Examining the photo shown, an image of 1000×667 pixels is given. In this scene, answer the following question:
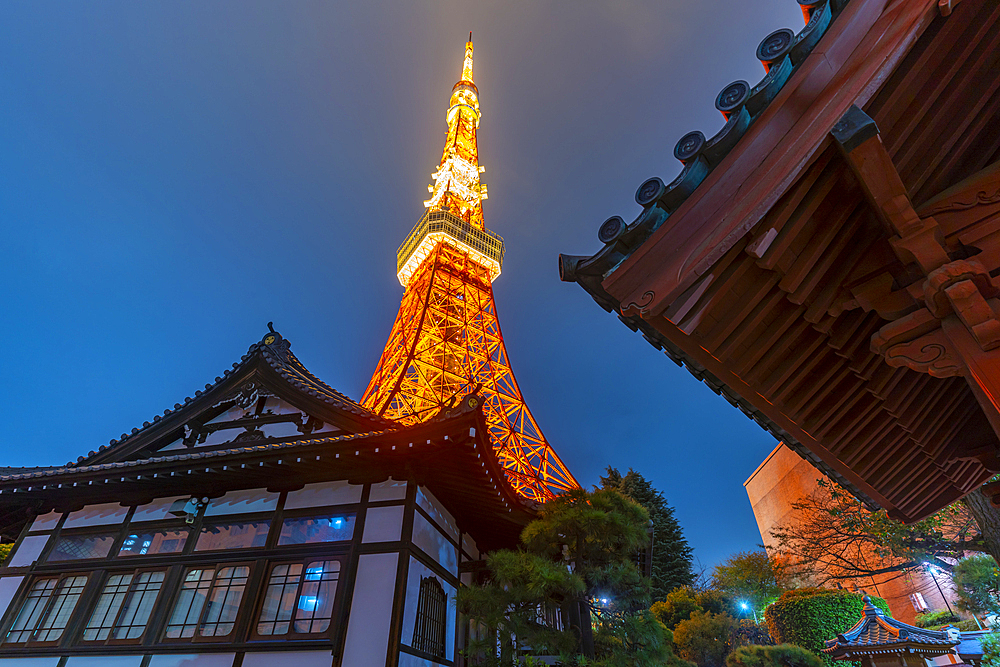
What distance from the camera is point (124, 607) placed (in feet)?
22.9

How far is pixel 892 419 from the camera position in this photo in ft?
11.4

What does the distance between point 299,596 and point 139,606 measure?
252 centimetres

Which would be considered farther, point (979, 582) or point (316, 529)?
point (979, 582)

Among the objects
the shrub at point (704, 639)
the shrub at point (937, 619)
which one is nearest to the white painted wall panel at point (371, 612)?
the shrub at point (704, 639)

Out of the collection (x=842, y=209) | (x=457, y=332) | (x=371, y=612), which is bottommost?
(x=371, y=612)

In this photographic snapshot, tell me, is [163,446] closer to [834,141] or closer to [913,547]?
[834,141]

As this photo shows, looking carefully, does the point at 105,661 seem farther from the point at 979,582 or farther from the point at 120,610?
the point at 979,582

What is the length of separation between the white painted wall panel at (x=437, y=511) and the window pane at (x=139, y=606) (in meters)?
3.85

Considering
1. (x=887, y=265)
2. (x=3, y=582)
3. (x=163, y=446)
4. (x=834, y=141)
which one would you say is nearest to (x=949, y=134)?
(x=887, y=265)

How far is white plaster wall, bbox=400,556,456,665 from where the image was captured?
615 centimetres

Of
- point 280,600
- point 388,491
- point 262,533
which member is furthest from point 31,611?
point 388,491

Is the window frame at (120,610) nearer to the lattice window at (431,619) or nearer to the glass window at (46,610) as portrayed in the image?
the glass window at (46,610)

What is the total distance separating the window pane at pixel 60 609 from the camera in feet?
23.2

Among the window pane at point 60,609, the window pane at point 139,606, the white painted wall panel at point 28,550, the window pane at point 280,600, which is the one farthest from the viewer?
the white painted wall panel at point 28,550
